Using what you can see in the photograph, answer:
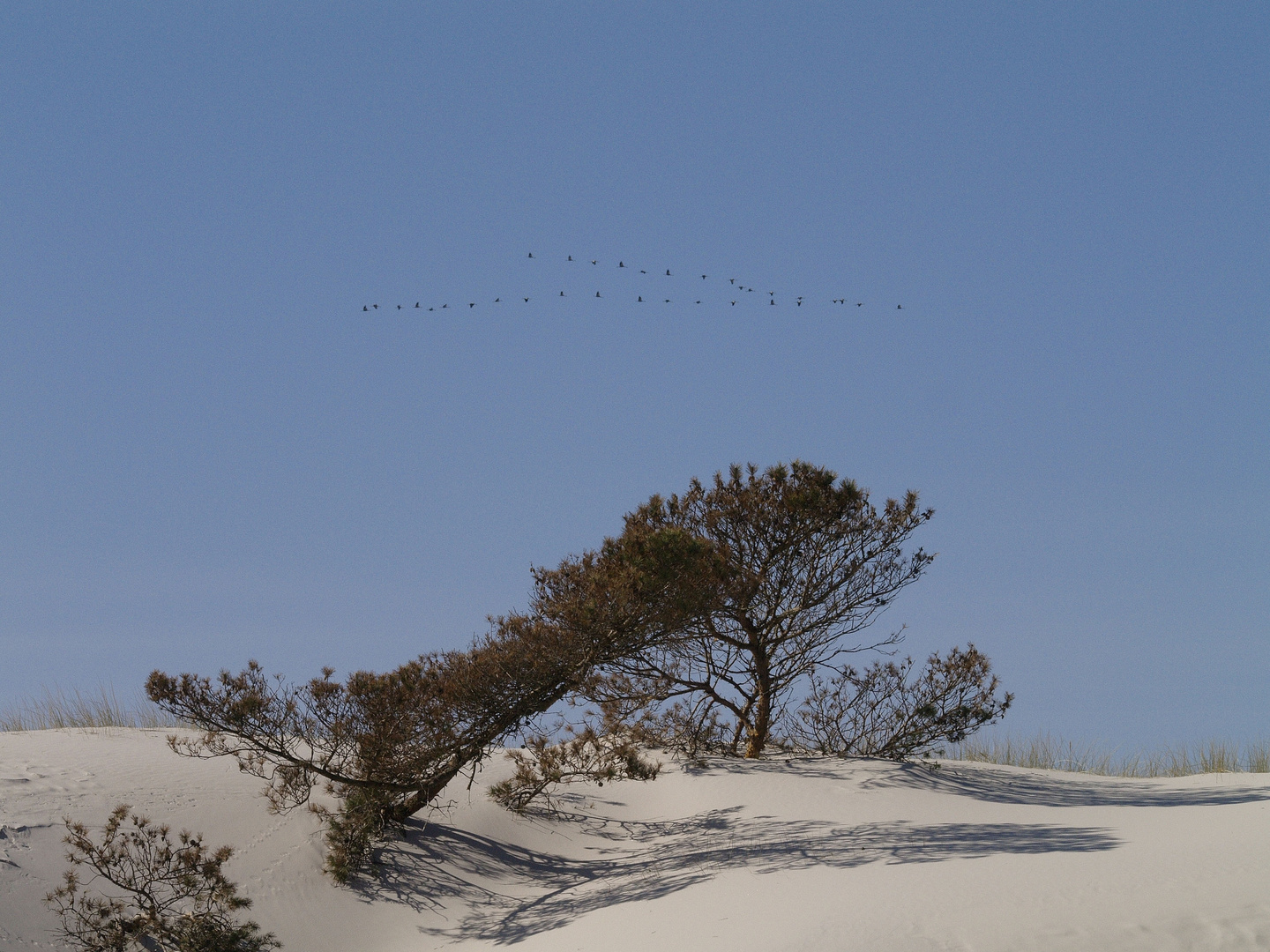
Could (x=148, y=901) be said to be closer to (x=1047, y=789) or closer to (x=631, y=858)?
(x=631, y=858)

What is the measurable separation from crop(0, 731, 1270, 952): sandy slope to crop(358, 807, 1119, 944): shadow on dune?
0.12 ft

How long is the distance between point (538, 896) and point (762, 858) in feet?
8.23

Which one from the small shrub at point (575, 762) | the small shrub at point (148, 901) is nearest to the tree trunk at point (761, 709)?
the small shrub at point (575, 762)

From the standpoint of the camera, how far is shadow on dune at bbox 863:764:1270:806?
44.0 feet

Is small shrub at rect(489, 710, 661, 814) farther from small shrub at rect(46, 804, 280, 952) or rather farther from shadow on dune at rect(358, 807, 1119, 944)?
small shrub at rect(46, 804, 280, 952)

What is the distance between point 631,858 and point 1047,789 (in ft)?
22.7

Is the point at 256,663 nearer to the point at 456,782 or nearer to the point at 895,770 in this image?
the point at 456,782

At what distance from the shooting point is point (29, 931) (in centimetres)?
898

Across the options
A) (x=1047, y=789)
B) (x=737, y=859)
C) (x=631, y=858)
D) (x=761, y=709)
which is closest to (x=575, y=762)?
(x=631, y=858)

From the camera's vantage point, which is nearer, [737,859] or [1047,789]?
[737,859]

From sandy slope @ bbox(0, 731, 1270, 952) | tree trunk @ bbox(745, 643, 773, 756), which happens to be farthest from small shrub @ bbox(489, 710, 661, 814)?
tree trunk @ bbox(745, 643, 773, 756)

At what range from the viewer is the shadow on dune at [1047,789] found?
13.4 m

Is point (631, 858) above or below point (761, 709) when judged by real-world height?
below

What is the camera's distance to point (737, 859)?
1020cm
